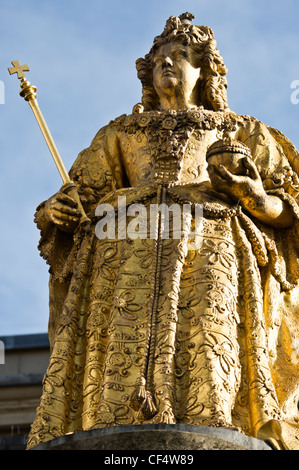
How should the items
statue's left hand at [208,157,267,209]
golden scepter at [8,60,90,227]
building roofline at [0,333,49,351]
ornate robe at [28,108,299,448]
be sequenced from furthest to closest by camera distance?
1. building roofline at [0,333,49,351]
2. golden scepter at [8,60,90,227]
3. statue's left hand at [208,157,267,209]
4. ornate robe at [28,108,299,448]

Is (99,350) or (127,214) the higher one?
(127,214)

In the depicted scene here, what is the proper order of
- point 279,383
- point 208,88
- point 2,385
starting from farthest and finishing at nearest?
point 2,385
point 208,88
point 279,383

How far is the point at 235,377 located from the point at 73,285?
6.13 feet

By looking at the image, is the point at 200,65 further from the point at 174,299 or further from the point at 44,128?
the point at 174,299

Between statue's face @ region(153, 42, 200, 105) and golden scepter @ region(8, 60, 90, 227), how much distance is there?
152 cm

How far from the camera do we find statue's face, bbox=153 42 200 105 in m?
14.9

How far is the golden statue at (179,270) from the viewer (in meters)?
12.2

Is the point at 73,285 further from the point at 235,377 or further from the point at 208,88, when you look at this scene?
the point at 208,88

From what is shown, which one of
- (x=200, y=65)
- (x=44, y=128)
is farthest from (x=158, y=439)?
(x=200, y=65)

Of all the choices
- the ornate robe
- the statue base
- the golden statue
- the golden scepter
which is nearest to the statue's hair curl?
the golden statue

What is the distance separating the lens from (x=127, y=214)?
1368 centimetres

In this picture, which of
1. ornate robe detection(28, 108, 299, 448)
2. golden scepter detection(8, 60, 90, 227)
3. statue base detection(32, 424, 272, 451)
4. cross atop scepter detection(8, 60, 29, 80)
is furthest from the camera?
cross atop scepter detection(8, 60, 29, 80)

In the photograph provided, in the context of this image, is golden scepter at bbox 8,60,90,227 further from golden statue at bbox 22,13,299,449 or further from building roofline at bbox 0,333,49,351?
building roofline at bbox 0,333,49,351
